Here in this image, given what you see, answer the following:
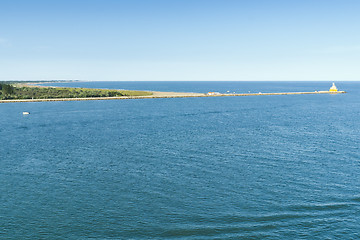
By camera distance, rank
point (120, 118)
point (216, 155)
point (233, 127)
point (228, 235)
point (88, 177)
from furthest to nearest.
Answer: point (120, 118) < point (233, 127) < point (216, 155) < point (88, 177) < point (228, 235)

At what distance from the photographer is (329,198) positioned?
151ft

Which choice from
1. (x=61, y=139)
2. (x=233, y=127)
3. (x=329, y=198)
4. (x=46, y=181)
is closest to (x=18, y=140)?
(x=61, y=139)

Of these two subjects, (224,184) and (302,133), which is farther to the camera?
(302,133)

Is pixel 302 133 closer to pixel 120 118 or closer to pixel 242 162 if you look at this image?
pixel 242 162

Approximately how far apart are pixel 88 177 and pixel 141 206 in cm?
1569

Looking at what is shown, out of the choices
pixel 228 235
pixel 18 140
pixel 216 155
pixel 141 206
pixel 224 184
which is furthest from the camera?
pixel 18 140

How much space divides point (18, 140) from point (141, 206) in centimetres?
5803

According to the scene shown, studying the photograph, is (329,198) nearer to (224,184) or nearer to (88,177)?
(224,184)

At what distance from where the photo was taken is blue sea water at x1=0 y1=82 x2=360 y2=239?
3872 centimetres

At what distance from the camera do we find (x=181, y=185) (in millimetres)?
51750

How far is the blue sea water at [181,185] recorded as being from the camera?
38719 mm

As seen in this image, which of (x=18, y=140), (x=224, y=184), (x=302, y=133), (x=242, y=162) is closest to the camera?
(x=224, y=184)

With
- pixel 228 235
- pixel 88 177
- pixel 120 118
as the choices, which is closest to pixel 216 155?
pixel 88 177

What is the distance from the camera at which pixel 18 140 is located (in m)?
87.5
